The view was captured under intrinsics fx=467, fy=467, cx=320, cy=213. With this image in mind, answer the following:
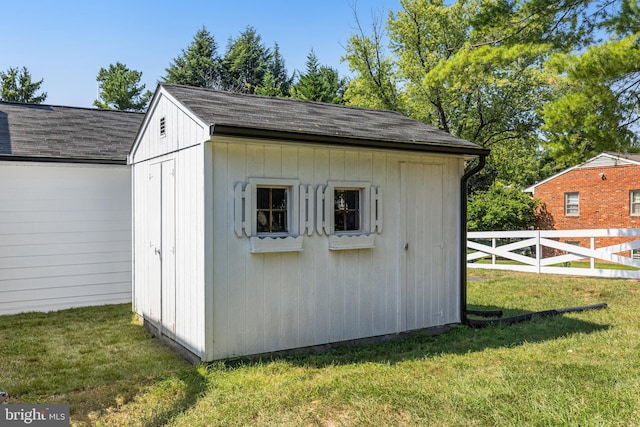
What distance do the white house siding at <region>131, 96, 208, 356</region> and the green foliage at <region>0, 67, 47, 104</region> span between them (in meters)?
29.4

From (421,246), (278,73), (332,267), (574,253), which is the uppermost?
(278,73)

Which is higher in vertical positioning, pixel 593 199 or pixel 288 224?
pixel 593 199

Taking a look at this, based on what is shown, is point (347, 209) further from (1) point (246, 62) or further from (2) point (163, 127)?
(1) point (246, 62)

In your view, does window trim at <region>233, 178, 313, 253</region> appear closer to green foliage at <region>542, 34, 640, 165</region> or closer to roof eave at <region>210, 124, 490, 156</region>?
roof eave at <region>210, 124, 490, 156</region>

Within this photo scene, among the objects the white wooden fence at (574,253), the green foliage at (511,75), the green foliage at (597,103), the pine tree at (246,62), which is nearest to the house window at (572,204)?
the green foliage at (511,75)

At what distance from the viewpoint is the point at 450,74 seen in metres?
8.35

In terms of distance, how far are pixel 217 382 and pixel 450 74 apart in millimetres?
6703

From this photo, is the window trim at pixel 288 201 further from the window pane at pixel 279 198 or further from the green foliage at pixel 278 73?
the green foliage at pixel 278 73

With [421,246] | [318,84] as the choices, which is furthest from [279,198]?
[318,84]

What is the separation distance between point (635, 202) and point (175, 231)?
18.3 m

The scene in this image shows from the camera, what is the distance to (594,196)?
18703 mm

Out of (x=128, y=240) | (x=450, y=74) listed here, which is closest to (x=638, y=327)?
(x=450, y=74)

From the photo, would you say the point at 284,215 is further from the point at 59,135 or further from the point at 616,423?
the point at 59,135

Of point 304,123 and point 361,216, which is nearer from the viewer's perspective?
point 304,123
